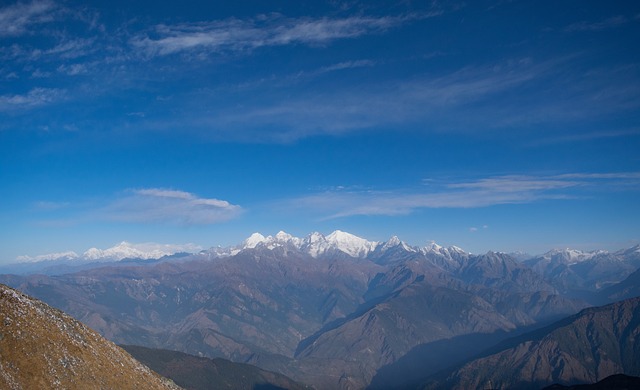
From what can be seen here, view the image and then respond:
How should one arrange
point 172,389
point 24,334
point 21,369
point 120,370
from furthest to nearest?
point 172,389
point 120,370
point 24,334
point 21,369

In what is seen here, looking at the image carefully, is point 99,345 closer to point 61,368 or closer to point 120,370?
point 120,370

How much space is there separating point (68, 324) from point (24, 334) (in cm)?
2545

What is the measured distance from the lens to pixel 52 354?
378 ft

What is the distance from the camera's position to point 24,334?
113m

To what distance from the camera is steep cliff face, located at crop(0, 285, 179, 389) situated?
104 m

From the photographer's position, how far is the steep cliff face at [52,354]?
103812 millimetres

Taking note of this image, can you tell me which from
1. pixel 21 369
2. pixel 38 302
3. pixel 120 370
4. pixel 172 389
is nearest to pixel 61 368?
pixel 21 369

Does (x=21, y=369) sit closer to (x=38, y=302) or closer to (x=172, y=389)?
(x=38, y=302)

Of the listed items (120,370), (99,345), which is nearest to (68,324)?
(99,345)

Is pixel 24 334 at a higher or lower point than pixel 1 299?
lower

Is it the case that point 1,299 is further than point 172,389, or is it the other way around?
point 172,389

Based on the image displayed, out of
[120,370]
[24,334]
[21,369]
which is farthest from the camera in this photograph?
[120,370]

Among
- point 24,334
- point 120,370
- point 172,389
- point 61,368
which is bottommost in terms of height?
point 172,389

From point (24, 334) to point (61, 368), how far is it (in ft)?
42.8
